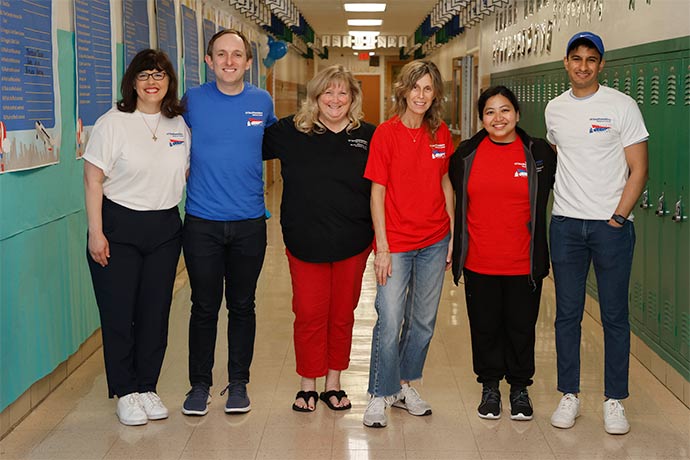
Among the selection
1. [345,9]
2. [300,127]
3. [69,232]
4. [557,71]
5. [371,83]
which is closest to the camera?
[300,127]

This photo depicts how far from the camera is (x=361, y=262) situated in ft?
13.7

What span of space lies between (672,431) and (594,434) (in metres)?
0.36

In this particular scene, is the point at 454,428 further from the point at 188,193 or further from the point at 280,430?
the point at 188,193

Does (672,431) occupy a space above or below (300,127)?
below

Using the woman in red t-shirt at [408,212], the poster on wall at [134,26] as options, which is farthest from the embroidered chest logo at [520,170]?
the poster on wall at [134,26]

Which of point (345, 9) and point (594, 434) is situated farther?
point (345, 9)

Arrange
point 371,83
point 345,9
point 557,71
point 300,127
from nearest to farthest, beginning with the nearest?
point 300,127, point 557,71, point 345,9, point 371,83

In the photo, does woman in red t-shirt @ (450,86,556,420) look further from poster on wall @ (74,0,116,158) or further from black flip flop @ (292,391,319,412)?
poster on wall @ (74,0,116,158)

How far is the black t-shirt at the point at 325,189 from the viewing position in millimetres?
3998

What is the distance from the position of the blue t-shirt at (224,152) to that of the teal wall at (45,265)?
0.78 m

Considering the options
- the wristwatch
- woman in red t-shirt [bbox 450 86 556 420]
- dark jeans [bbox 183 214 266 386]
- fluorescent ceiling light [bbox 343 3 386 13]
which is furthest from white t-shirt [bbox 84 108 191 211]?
fluorescent ceiling light [bbox 343 3 386 13]

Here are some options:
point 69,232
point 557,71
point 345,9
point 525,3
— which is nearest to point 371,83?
point 345,9

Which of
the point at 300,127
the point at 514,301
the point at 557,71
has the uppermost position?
the point at 557,71

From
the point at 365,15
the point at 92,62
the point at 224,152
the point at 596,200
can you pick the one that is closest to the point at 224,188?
the point at 224,152
